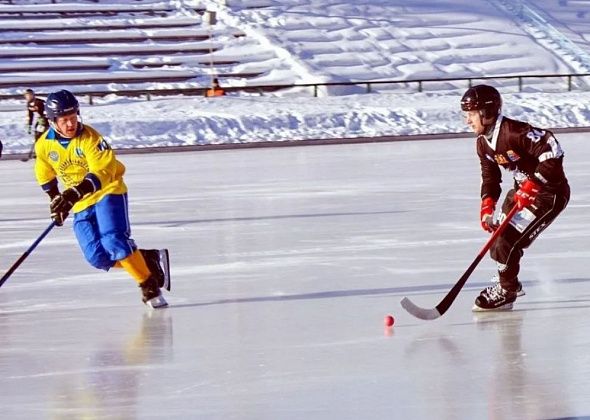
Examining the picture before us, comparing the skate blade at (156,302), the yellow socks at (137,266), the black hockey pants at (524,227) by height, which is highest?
the black hockey pants at (524,227)

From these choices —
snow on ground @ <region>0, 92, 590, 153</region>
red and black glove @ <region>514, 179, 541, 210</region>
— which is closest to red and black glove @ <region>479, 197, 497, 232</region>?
red and black glove @ <region>514, 179, 541, 210</region>

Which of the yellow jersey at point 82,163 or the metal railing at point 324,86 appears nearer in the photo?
the yellow jersey at point 82,163

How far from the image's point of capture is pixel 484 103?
6547mm

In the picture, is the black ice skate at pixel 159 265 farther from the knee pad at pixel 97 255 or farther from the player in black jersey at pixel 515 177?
the player in black jersey at pixel 515 177

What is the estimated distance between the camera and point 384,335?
20.6 feet

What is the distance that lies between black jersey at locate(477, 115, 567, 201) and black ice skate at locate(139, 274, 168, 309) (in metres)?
1.74

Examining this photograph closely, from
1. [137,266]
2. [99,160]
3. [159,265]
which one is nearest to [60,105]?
[99,160]

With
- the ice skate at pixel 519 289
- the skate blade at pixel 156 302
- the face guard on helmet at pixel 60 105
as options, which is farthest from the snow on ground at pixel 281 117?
the ice skate at pixel 519 289

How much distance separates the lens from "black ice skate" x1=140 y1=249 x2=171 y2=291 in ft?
24.5

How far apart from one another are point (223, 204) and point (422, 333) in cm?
664

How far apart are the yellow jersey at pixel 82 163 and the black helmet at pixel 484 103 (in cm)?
→ 177

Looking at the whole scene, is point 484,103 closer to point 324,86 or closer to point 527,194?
point 527,194

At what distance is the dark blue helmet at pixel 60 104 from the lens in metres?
6.95

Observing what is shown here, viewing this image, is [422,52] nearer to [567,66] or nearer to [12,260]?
[567,66]
